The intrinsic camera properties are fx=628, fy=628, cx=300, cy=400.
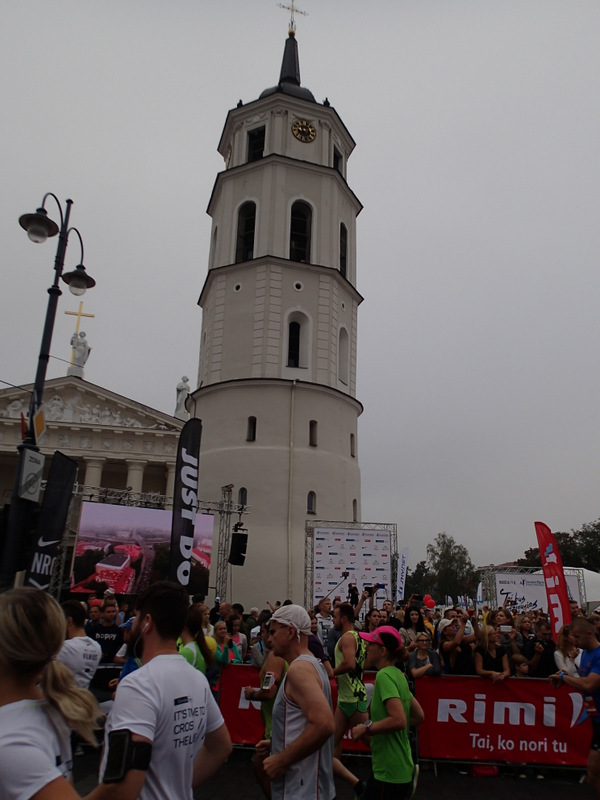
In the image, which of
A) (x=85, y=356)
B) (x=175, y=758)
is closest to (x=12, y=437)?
(x=85, y=356)

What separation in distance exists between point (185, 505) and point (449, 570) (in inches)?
3257

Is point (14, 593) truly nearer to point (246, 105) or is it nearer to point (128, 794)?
point (128, 794)

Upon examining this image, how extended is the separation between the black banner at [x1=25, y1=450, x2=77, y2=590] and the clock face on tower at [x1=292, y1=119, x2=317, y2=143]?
2634 cm

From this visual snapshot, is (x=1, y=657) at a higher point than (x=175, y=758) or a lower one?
higher

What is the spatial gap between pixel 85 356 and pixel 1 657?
146 feet

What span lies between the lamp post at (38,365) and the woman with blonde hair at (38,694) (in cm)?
618

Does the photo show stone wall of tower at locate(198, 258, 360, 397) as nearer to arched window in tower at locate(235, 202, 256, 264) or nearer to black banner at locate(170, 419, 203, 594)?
arched window in tower at locate(235, 202, 256, 264)

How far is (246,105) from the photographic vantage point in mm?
32156

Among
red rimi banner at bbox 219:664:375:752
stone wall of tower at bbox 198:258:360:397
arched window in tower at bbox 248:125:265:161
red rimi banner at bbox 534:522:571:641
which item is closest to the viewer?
red rimi banner at bbox 219:664:375:752

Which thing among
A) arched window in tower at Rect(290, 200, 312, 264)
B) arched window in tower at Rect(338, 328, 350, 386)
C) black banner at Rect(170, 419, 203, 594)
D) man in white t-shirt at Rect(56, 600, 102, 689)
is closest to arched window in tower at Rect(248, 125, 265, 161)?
arched window in tower at Rect(290, 200, 312, 264)

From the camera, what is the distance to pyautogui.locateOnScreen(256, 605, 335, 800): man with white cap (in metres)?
3.13

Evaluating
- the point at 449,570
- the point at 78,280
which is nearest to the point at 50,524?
the point at 78,280

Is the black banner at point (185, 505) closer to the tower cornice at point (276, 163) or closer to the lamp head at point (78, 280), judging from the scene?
the lamp head at point (78, 280)

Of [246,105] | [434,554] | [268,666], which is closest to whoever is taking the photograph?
[268,666]
